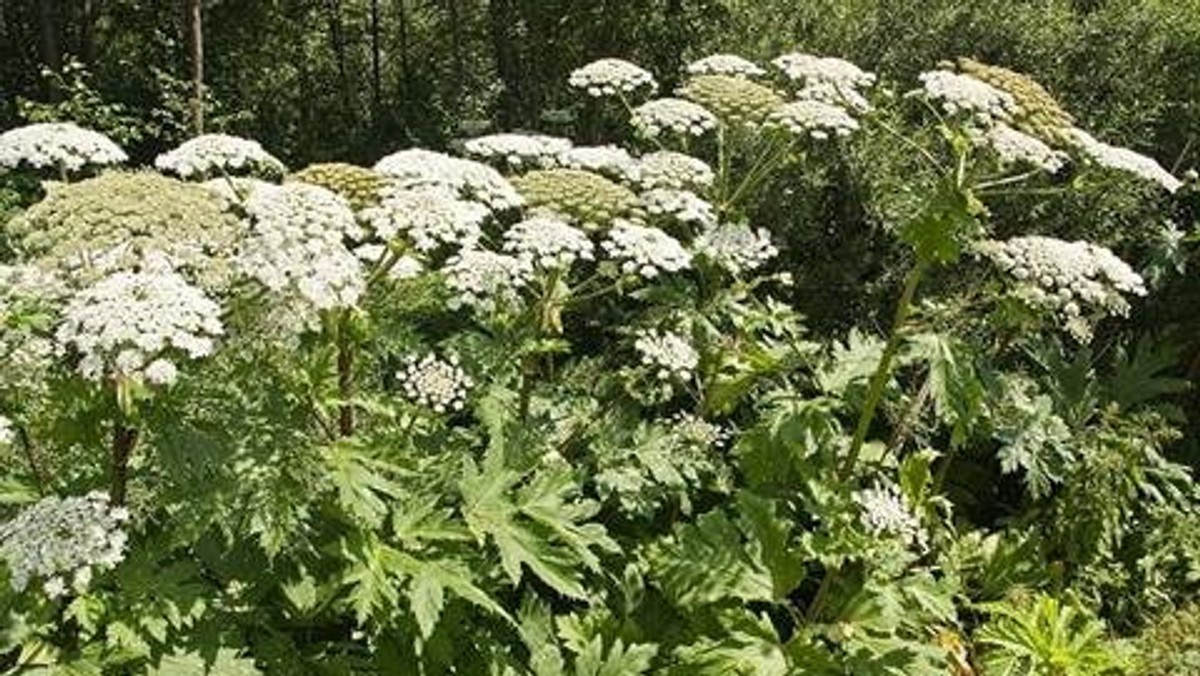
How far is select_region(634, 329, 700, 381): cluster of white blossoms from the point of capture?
17.5 ft

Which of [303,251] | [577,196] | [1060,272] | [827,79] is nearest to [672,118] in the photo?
[827,79]

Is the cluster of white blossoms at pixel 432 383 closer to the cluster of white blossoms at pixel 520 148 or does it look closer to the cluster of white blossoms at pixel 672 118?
the cluster of white blossoms at pixel 520 148

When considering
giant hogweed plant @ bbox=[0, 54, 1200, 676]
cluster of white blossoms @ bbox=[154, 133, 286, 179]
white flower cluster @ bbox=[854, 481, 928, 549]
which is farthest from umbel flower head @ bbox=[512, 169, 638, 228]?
white flower cluster @ bbox=[854, 481, 928, 549]

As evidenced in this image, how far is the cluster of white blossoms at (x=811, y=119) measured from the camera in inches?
232

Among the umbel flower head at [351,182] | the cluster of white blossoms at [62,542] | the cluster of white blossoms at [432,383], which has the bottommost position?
the cluster of white blossoms at [432,383]

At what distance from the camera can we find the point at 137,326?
3547mm

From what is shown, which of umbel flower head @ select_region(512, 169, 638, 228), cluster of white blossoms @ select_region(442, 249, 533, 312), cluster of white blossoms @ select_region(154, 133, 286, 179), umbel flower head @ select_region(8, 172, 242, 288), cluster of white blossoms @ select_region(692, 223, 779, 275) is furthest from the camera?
cluster of white blossoms @ select_region(692, 223, 779, 275)

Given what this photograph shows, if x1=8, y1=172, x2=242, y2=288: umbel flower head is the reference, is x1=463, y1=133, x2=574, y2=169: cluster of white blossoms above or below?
below

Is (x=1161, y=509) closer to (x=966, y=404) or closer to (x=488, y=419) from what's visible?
(x=966, y=404)

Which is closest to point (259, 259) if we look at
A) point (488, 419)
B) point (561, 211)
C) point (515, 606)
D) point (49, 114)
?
point (488, 419)

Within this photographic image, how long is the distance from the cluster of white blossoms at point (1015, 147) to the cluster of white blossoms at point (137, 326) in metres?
3.10

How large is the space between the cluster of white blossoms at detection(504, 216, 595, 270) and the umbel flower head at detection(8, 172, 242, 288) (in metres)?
1.18

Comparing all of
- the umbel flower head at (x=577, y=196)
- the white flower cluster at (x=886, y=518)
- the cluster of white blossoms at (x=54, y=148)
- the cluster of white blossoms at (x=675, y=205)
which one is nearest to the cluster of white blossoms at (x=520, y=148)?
the umbel flower head at (x=577, y=196)

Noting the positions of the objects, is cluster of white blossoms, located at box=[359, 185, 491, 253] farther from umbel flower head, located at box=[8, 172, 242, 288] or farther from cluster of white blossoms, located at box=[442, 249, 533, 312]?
umbel flower head, located at box=[8, 172, 242, 288]
